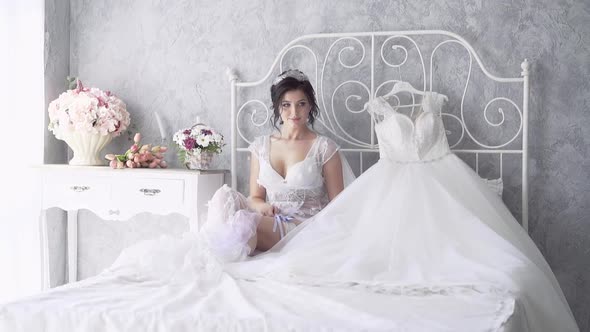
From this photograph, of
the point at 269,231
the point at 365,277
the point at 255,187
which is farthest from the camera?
the point at 255,187

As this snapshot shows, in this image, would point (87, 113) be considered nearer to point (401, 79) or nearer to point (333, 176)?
point (333, 176)

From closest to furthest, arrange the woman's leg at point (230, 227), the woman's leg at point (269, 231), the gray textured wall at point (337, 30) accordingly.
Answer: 1. the woman's leg at point (230, 227)
2. the woman's leg at point (269, 231)
3. the gray textured wall at point (337, 30)

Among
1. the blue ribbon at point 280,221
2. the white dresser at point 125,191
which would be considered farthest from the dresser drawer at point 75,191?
the blue ribbon at point 280,221

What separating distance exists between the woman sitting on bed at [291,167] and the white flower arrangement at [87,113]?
85 cm

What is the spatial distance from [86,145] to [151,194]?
540 mm

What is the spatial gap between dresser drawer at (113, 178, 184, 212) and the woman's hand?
18.1 inches

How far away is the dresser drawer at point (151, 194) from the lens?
3.38m

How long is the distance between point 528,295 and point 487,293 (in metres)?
0.18

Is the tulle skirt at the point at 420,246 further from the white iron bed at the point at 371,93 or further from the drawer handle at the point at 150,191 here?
the drawer handle at the point at 150,191

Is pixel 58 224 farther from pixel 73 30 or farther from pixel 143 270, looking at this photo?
pixel 143 270

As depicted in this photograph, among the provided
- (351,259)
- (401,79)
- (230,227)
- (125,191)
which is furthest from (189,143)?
(351,259)

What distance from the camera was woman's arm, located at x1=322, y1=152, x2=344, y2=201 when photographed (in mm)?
3254

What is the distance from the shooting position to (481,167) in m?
3.34

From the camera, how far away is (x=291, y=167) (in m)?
3.24
